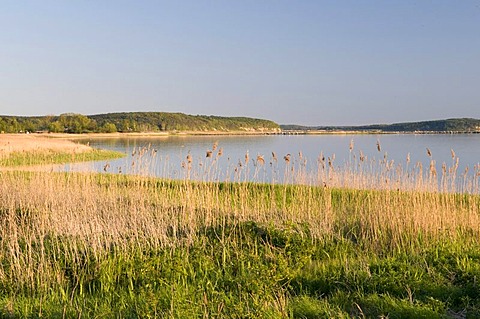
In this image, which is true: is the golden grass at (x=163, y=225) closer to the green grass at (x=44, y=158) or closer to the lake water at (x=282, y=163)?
the lake water at (x=282, y=163)

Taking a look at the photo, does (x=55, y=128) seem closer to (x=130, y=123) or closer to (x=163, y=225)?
(x=130, y=123)

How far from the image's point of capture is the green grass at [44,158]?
26.9 metres

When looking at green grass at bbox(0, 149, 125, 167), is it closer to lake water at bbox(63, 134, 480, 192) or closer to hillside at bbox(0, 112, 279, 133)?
lake water at bbox(63, 134, 480, 192)

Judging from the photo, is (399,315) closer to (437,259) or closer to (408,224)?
(437,259)

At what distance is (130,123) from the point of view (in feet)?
406

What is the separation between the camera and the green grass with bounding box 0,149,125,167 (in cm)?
2691

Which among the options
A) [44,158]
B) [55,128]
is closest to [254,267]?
[44,158]

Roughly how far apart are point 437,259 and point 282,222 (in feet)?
8.82

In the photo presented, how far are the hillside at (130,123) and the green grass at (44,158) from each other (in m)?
58.5

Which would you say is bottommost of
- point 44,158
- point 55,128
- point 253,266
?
point 253,266

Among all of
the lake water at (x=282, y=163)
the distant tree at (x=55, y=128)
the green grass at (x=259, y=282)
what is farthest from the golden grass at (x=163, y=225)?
the distant tree at (x=55, y=128)

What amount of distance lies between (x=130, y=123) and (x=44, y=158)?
313 ft

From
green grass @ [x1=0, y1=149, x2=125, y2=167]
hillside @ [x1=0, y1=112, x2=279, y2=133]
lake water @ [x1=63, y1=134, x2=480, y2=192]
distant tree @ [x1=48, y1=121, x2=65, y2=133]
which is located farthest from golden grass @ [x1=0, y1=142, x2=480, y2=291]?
distant tree @ [x1=48, y1=121, x2=65, y2=133]

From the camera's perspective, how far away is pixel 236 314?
4.29m
